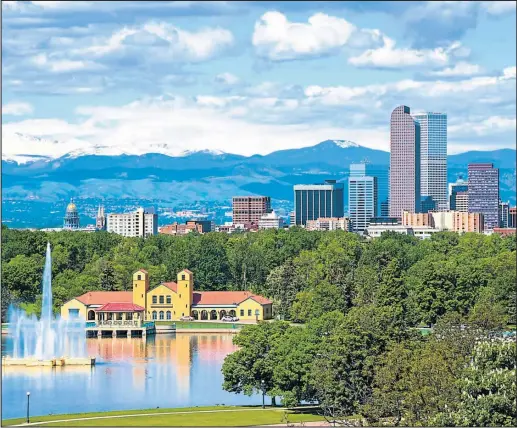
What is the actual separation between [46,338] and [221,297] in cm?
1761

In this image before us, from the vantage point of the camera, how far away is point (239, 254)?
82562 mm

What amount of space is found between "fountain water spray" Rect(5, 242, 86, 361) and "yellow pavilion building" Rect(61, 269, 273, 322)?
232 centimetres

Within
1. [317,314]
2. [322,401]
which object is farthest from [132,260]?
[322,401]

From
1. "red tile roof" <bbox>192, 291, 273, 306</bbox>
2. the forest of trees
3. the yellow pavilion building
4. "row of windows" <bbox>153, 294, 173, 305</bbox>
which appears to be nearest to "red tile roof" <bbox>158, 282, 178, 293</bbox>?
the yellow pavilion building

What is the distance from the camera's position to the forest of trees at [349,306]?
2915 centimetres

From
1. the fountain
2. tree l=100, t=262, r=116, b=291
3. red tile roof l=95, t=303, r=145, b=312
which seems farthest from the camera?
tree l=100, t=262, r=116, b=291

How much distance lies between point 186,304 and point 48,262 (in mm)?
7253

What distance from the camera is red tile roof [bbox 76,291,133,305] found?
7062cm

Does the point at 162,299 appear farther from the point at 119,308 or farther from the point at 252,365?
the point at 252,365

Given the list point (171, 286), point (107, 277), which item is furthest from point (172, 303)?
point (107, 277)

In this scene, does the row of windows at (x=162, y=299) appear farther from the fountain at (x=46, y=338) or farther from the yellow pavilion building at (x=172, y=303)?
the fountain at (x=46, y=338)

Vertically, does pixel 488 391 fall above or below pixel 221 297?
below

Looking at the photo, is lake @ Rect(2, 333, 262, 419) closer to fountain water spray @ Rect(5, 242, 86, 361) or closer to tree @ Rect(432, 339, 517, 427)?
fountain water spray @ Rect(5, 242, 86, 361)

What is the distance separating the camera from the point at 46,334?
57.9 m
